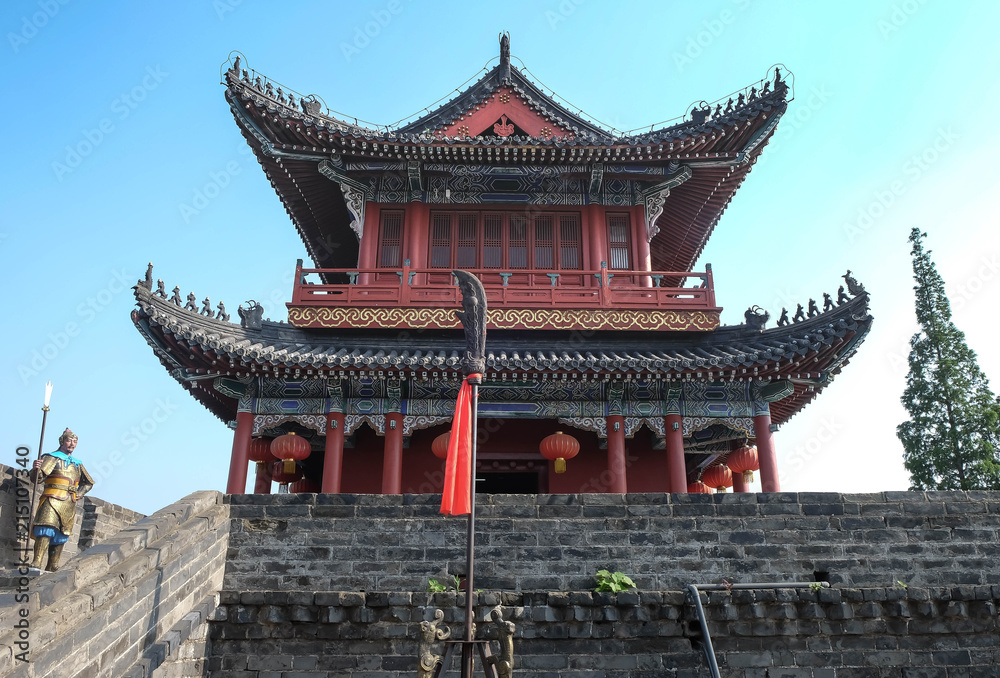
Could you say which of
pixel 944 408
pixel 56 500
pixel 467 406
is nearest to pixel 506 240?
pixel 467 406

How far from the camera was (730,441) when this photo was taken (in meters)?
15.3

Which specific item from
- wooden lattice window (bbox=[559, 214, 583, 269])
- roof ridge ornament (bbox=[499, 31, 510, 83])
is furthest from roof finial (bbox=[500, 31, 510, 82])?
wooden lattice window (bbox=[559, 214, 583, 269])

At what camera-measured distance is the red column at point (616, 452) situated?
1248 centimetres

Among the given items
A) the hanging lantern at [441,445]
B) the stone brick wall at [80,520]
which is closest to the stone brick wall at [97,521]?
the stone brick wall at [80,520]

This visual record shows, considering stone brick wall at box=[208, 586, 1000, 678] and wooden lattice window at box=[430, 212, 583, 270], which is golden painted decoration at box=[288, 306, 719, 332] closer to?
wooden lattice window at box=[430, 212, 583, 270]

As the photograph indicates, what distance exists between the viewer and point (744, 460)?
13.8m

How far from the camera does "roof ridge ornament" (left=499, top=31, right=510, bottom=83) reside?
54.7ft

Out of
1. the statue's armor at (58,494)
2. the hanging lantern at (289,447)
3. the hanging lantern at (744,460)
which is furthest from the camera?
the hanging lantern at (744,460)

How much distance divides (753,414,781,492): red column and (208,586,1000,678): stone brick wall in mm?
5450

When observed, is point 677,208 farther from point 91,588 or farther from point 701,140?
point 91,588

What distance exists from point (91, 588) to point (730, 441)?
12494 mm

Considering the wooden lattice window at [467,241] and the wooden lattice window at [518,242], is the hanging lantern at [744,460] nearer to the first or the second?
the wooden lattice window at [518,242]

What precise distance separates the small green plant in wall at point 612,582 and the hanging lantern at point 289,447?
7.27 meters

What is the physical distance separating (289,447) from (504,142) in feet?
23.1
